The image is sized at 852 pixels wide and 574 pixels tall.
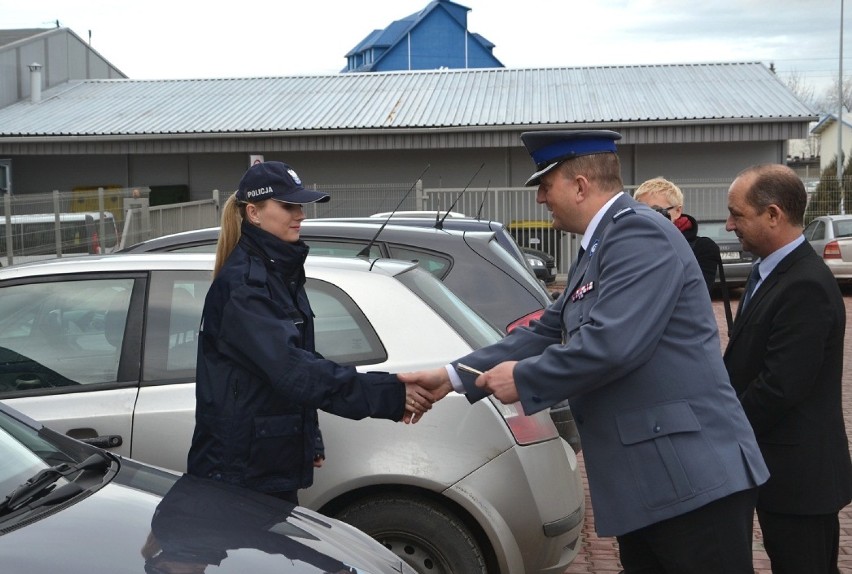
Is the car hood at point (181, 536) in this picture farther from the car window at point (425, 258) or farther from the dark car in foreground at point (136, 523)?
the car window at point (425, 258)

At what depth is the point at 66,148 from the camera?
1105 inches

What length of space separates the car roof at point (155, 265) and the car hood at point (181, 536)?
116cm

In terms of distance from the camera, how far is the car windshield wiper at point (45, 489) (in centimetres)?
291

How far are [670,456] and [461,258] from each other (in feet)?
12.9

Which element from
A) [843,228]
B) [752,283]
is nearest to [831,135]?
[843,228]

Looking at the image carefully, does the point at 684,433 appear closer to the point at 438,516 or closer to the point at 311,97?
the point at 438,516

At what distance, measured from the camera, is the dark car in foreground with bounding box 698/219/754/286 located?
19.7 meters

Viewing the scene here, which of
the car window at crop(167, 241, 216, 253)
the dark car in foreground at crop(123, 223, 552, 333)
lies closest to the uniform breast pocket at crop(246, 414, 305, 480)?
the dark car in foreground at crop(123, 223, 552, 333)

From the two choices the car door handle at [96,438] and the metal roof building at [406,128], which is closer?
the car door handle at [96,438]

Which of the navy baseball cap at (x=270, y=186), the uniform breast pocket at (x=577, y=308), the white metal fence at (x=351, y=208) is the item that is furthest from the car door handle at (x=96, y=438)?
the white metal fence at (x=351, y=208)

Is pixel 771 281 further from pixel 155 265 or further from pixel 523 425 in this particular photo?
pixel 155 265

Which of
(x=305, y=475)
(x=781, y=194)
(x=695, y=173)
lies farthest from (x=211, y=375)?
(x=695, y=173)

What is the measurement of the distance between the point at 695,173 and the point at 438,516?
2454cm

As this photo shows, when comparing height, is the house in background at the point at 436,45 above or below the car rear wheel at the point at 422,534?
above
